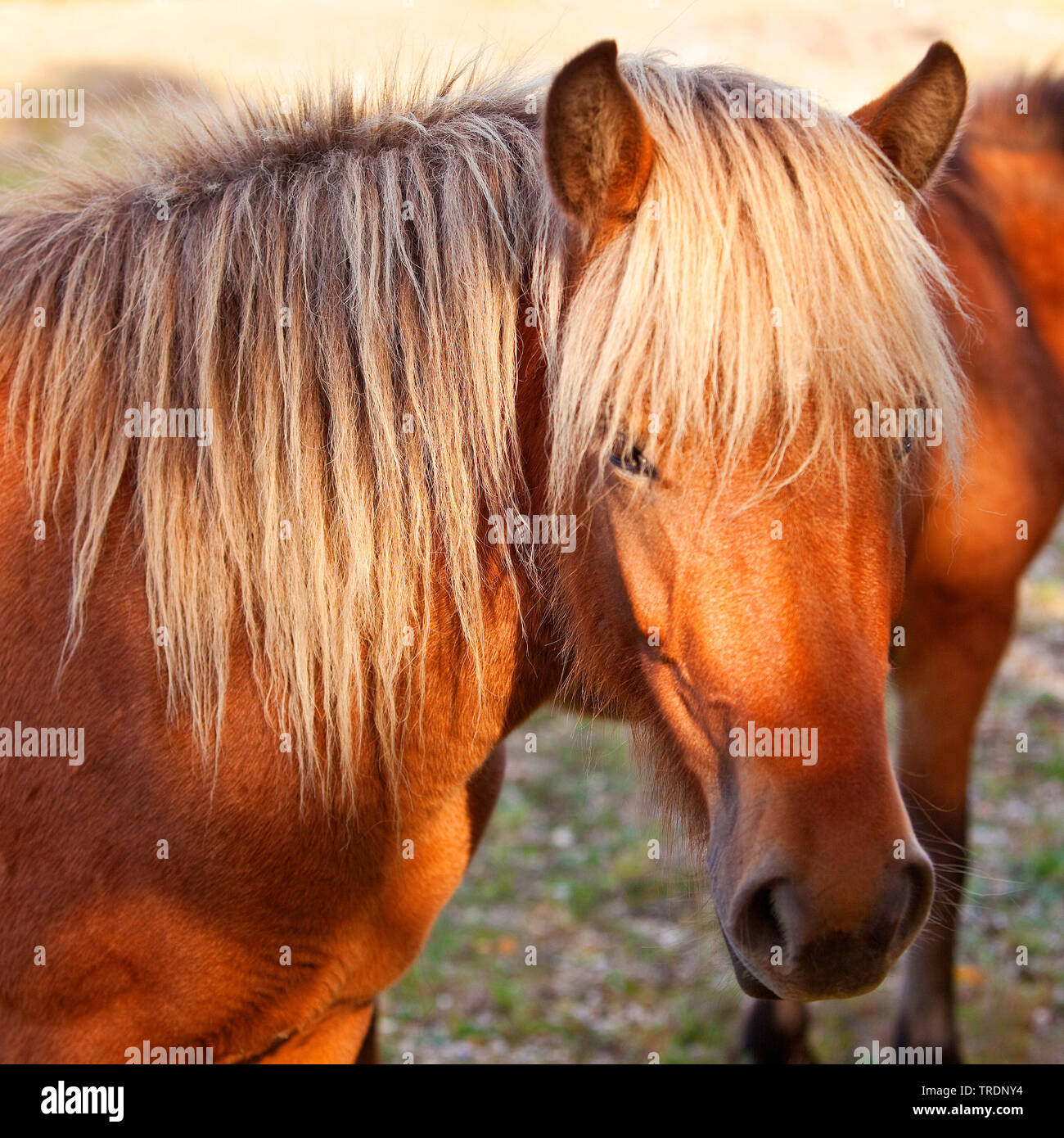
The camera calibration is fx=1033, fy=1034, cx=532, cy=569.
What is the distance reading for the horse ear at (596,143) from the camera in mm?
1763

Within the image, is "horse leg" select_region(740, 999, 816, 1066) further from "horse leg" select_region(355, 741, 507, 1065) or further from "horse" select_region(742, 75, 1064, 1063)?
"horse leg" select_region(355, 741, 507, 1065)

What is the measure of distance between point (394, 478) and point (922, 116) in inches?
51.1

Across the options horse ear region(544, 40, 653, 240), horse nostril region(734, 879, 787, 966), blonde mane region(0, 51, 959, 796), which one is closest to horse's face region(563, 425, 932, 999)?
horse nostril region(734, 879, 787, 966)

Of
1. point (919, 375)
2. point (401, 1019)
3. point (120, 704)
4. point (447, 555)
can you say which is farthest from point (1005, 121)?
point (401, 1019)

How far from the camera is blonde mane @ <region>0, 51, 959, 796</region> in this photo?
204cm

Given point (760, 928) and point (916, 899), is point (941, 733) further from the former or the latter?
point (760, 928)

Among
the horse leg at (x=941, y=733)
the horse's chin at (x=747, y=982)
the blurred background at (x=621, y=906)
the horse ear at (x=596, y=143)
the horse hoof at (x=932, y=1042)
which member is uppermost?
the horse ear at (x=596, y=143)

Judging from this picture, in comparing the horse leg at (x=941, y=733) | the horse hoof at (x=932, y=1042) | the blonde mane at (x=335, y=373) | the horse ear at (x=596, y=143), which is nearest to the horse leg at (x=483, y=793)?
the blonde mane at (x=335, y=373)

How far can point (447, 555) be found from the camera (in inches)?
83.1

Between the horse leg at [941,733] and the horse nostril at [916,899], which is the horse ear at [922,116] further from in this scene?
the horse leg at [941,733]

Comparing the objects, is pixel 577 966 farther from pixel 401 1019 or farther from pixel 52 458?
pixel 52 458

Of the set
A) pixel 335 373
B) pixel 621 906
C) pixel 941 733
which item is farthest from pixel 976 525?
pixel 335 373

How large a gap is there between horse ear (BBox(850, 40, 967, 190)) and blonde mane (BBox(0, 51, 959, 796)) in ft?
0.33

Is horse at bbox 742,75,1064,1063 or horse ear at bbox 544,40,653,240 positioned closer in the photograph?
horse ear at bbox 544,40,653,240
